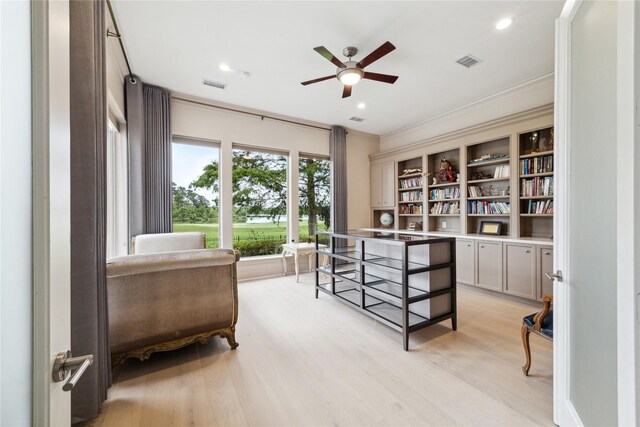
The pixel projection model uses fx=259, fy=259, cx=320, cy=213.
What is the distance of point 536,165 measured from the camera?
134 inches

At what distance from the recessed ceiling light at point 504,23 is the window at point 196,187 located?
3.98 meters

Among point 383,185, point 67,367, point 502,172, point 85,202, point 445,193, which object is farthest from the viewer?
point 383,185

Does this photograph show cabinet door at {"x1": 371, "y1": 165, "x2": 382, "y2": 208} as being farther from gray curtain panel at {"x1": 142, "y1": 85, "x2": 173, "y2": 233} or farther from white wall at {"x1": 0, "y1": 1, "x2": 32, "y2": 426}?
white wall at {"x1": 0, "y1": 1, "x2": 32, "y2": 426}

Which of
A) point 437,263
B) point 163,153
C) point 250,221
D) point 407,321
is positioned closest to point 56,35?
point 407,321

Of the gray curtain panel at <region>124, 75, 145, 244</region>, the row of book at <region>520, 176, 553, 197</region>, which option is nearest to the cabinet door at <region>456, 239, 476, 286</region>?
the row of book at <region>520, 176, 553, 197</region>

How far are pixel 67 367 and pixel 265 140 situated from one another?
447 cm

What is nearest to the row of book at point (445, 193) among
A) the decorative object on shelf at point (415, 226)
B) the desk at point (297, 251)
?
the decorative object on shelf at point (415, 226)

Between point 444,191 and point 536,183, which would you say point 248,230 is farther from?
point 536,183

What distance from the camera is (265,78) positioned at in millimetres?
3449

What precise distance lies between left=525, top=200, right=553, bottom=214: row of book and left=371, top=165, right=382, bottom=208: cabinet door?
2647 millimetres

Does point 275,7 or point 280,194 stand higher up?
point 275,7

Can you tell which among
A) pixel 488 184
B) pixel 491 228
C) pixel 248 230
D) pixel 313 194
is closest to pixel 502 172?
pixel 488 184

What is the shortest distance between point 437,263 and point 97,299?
2606 millimetres

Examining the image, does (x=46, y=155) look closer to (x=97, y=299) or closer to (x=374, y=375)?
(x=97, y=299)
